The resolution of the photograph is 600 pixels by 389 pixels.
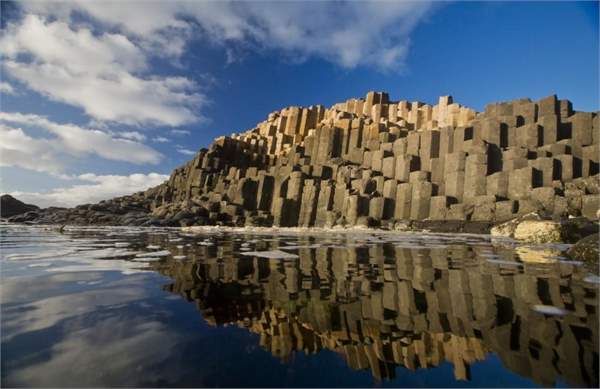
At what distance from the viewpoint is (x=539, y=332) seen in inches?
90.1

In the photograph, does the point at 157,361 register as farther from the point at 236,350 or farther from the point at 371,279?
the point at 371,279

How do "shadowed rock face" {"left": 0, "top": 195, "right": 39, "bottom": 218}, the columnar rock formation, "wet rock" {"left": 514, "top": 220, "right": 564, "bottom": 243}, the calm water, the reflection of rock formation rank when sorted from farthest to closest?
"shadowed rock face" {"left": 0, "top": 195, "right": 39, "bottom": 218}, the columnar rock formation, "wet rock" {"left": 514, "top": 220, "right": 564, "bottom": 243}, the reflection of rock formation, the calm water

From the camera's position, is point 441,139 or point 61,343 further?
point 441,139

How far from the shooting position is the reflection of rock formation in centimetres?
196

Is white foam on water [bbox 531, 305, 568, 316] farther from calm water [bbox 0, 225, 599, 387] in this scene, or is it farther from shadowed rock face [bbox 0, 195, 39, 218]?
shadowed rock face [bbox 0, 195, 39, 218]

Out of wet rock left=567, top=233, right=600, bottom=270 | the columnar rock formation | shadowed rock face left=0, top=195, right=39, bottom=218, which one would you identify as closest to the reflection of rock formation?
wet rock left=567, top=233, right=600, bottom=270

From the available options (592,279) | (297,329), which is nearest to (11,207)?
(297,329)

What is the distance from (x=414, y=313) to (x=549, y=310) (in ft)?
3.62

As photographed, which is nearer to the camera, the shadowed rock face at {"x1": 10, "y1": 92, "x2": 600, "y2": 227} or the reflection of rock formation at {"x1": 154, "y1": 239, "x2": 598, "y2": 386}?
the reflection of rock formation at {"x1": 154, "y1": 239, "x2": 598, "y2": 386}

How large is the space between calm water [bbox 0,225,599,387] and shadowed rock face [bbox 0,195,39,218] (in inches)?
1918

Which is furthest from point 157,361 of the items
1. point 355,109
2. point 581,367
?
point 355,109

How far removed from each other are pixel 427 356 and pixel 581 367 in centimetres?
79

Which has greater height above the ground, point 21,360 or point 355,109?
point 355,109

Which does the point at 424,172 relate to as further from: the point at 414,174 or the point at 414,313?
the point at 414,313
